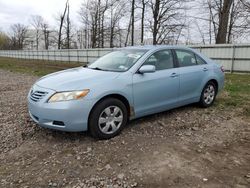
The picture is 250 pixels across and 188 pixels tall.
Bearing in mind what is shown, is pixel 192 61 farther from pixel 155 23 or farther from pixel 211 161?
pixel 155 23

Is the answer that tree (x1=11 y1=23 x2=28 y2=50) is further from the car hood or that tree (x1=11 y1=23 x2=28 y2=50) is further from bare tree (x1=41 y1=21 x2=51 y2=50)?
the car hood

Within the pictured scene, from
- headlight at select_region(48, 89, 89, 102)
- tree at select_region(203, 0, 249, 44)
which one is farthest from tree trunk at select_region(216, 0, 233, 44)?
headlight at select_region(48, 89, 89, 102)

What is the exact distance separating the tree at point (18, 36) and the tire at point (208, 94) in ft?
257

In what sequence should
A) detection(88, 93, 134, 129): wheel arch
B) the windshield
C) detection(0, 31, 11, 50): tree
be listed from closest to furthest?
1. detection(88, 93, 134, 129): wheel arch
2. the windshield
3. detection(0, 31, 11, 50): tree

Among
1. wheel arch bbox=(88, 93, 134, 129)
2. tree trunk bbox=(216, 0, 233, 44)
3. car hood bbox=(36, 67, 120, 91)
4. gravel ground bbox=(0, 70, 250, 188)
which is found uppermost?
tree trunk bbox=(216, 0, 233, 44)

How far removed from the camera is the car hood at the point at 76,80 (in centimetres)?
407

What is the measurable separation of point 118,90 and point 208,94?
9.14 ft

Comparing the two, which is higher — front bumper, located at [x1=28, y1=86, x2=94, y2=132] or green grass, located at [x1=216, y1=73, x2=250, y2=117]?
front bumper, located at [x1=28, y1=86, x2=94, y2=132]

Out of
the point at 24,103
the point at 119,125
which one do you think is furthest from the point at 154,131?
the point at 24,103

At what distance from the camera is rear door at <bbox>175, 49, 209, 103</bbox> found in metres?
5.46

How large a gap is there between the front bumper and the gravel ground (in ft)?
1.10

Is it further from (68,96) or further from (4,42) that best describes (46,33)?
(68,96)

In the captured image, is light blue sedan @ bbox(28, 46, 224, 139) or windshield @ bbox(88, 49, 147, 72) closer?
light blue sedan @ bbox(28, 46, 224, 139)

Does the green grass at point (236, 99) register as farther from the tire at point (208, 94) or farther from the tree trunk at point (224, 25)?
the tree trunk at point (224, 25)
